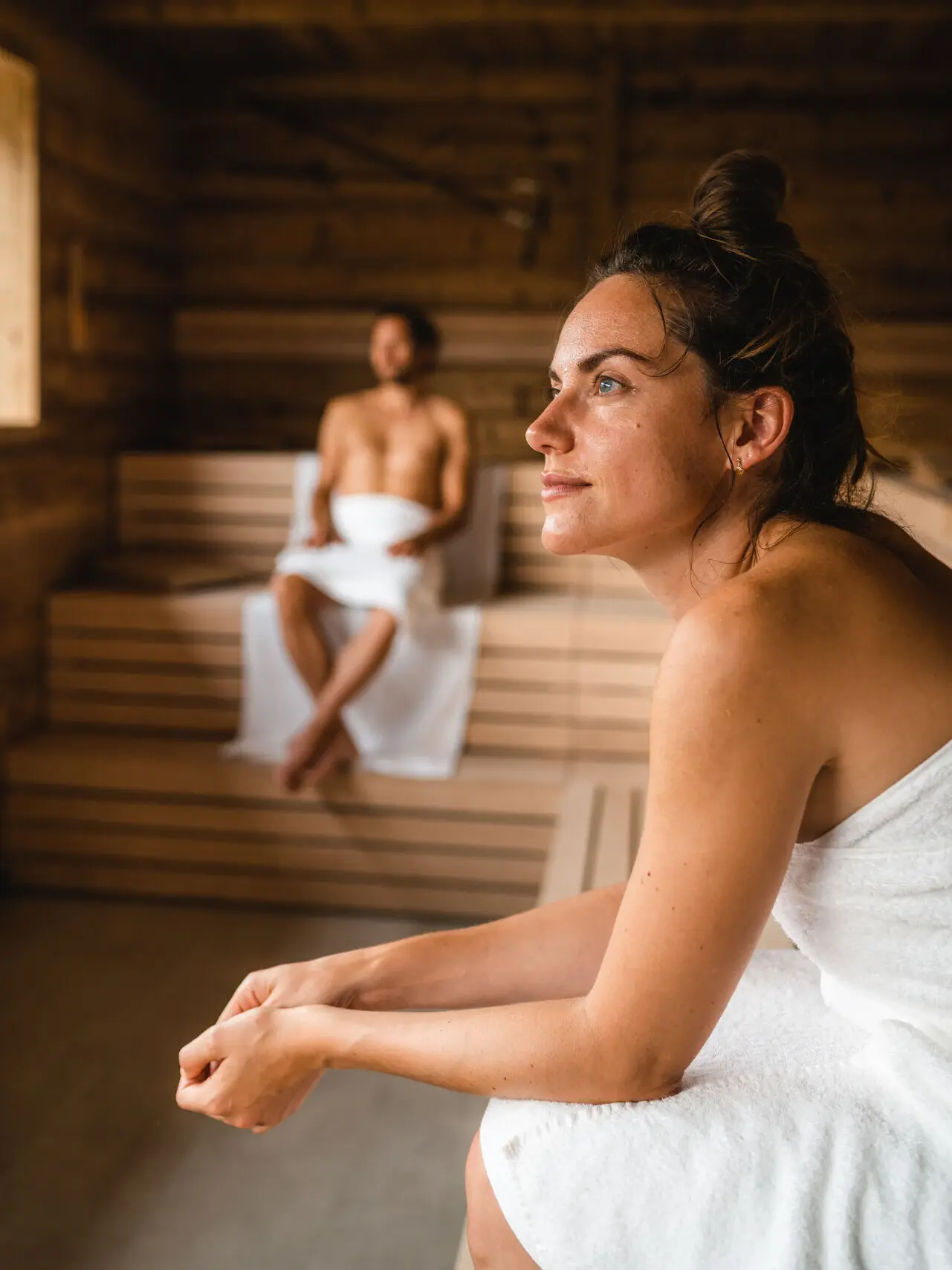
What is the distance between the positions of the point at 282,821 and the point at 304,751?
21cm

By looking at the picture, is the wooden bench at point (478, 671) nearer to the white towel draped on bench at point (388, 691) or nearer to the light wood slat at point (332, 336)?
the white towel draped on bench at point (388, 691)

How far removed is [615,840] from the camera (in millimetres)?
2506

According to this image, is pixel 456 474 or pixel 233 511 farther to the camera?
pixel 233 511

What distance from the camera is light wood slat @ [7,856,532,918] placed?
321 centimetres

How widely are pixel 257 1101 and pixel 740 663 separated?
584 millimetres

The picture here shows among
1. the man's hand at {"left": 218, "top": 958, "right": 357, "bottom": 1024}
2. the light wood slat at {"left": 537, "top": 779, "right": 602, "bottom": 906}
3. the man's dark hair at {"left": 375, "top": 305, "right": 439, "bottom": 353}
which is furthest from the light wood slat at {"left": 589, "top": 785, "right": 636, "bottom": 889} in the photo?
the man's dark hair at {"left": 375, "top": 305, "right": 439, "bottom": 353}

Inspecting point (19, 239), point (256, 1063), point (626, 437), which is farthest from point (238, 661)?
point (626, 437)

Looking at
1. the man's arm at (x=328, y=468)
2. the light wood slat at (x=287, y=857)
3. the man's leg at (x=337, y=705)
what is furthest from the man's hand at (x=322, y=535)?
the light wood slat at (x=287, y=857)

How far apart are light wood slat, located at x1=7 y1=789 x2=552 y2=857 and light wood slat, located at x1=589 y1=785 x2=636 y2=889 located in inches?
11.2

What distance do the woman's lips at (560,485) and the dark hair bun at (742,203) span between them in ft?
0.77

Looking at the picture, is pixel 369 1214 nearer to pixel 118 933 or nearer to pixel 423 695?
pixel 118 933

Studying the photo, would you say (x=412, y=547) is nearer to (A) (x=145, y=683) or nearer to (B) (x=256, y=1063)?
(A) (x=145, y=683)

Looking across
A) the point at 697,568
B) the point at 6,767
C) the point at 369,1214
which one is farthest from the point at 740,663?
the point at 6,767

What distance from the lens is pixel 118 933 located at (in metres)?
3.02
